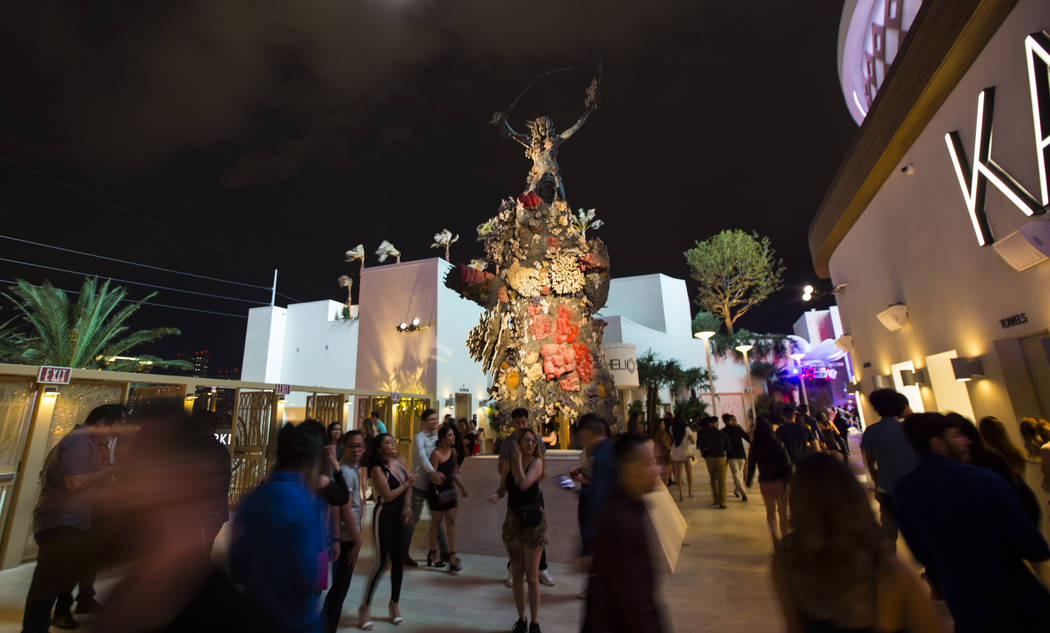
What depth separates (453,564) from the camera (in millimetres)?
4762

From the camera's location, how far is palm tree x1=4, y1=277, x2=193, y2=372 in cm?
1362

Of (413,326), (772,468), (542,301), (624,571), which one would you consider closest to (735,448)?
(772,468)

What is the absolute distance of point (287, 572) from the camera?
1669mm

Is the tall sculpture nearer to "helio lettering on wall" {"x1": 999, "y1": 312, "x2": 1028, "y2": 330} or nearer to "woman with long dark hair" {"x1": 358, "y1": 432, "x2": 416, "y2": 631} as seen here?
"woman with long dark hair" {"x1": 358, "y1": 432, "x2": 416, "y2": 631}

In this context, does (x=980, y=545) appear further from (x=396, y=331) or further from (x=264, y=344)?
(x=264, y=344)

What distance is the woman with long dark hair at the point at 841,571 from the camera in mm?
1339

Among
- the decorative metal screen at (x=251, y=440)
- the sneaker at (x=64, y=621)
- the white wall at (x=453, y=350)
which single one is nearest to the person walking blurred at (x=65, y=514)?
the sneaker at (x=64, y=621)

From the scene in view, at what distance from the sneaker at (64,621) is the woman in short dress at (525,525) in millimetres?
3397

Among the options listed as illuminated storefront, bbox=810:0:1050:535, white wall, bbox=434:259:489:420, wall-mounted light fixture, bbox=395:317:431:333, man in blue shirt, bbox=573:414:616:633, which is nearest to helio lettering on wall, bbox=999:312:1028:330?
illuminated storefront, bbox=810:0:1050:535

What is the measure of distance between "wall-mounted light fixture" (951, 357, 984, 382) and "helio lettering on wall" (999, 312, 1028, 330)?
854 mm

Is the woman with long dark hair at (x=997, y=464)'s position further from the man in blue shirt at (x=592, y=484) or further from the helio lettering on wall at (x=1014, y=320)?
the helio lettering on wall at (x=1014, y=320)

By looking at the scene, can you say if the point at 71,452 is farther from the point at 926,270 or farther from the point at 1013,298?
the point at 926,270

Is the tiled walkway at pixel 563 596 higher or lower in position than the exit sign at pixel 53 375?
lower

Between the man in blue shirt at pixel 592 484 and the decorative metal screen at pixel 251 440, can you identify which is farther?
the decorative metal screen at pixel 251 440
